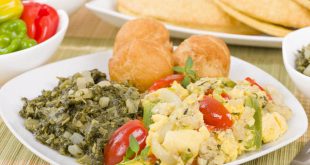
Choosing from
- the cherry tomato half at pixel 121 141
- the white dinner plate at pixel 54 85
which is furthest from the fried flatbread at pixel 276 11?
the cherry tomato half at pixel 121 141

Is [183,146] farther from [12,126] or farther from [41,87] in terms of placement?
[41,87]

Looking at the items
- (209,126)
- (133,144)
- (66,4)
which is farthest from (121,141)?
(66,4)

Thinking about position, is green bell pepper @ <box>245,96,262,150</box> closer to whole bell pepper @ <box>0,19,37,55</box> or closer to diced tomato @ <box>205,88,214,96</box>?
diced tomato @ <box>205,88,214,96</box>

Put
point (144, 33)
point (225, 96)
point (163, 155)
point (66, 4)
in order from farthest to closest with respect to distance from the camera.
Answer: point (66, 4) → point (144, 33) → point (225, 96) → point (163, 155)

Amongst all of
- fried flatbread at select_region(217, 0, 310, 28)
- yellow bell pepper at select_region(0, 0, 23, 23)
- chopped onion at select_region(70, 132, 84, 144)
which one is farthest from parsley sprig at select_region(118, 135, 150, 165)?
fried flatbread at select_region(217, 0, 310, 28)

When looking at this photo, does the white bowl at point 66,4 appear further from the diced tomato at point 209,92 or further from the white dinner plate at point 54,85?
the diced tomato at point 209,92

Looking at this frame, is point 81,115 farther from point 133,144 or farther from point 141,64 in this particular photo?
point 141,64
